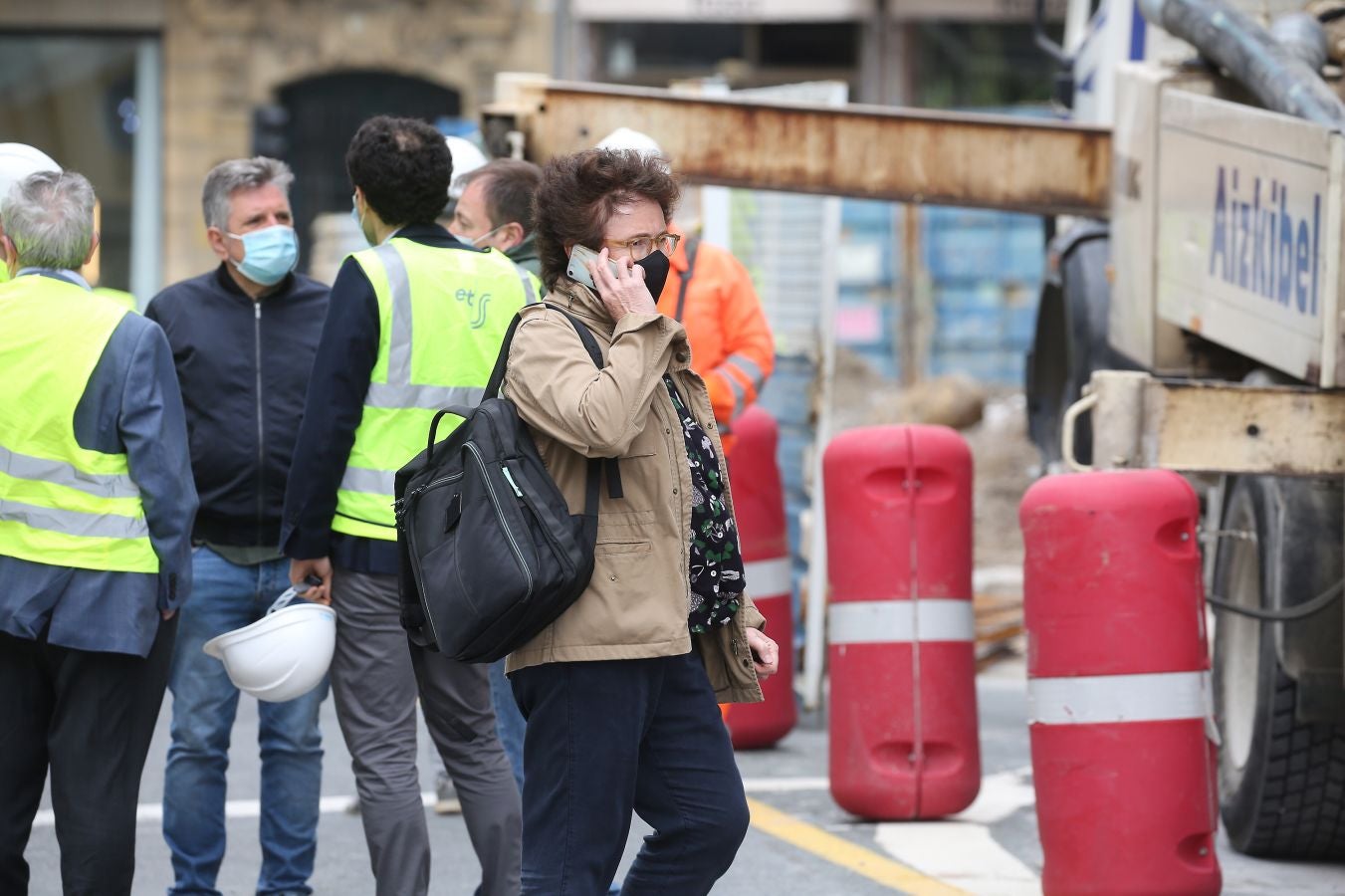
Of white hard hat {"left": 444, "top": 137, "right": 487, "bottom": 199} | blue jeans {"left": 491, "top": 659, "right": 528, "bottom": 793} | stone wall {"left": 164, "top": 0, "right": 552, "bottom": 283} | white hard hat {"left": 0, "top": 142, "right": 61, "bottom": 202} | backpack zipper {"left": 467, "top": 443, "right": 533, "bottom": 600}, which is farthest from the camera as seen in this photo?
stone wall {"left": 164, "top": 0, "right": 552, "bottom": 283}

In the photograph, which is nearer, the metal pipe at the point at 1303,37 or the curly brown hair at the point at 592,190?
the curly brown hair at the point at 592,190

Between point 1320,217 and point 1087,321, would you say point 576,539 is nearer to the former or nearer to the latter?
point 1320,217

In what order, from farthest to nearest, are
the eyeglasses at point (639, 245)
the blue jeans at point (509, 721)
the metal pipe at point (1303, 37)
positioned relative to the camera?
the metal pipe at point (1303, 37)
the blue jeans at point (509, 721)
the eyeglasses at point (639, 245)

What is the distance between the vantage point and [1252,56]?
6094 millimetres

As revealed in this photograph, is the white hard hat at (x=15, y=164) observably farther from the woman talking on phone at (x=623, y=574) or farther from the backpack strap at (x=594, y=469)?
the backpack strap at (x=594, y=469)

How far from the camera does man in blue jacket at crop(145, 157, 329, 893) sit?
17.5 ft

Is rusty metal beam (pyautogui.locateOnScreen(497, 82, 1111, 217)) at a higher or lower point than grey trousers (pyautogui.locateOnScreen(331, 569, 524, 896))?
higher

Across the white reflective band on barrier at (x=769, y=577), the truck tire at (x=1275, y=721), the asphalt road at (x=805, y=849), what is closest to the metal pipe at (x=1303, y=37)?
the truck tire at (x=1275, y=721)

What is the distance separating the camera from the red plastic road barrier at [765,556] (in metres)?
7.81

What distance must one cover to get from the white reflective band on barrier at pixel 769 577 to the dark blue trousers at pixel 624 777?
12.5 ft

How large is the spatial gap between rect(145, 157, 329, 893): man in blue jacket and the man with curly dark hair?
0.55m

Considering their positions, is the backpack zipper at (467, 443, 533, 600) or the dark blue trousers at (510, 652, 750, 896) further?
the dark blue trousers at (510, 652, 750, 896)

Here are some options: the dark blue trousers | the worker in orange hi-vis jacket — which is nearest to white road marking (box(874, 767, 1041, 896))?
the worker in orange hi-vis jacket

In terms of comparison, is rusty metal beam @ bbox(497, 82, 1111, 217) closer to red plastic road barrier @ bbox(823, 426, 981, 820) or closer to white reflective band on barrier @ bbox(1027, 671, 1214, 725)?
red plastic road barrier @ bbox(823, 426, 981, 820)
